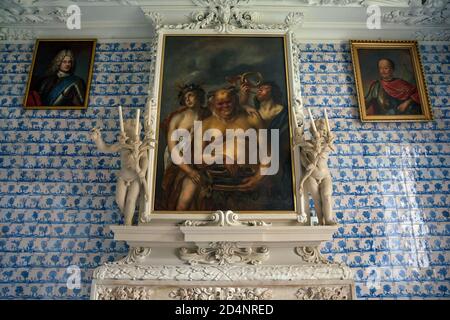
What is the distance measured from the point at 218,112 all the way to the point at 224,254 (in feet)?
7.63

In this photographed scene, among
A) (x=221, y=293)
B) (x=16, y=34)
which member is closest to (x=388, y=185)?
(x=221, y=293)

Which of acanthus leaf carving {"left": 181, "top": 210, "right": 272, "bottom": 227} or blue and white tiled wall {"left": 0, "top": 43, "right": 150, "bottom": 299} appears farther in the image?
blue and white tiled wall {"left": 0, "top": 43, "right": 150, "bottom": 299}

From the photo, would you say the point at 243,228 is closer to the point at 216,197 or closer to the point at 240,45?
the point at 216,197

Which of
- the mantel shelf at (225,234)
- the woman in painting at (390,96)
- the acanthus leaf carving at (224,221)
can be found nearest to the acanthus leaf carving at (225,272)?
the mantel shelf at (225,234)

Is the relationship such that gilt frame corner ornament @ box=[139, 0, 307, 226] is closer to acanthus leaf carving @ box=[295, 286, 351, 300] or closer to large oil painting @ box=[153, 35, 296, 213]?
large oil painting @ box=[153, 35, 296, 213]

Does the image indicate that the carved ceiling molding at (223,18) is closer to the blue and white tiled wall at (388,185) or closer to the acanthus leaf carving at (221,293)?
the blue and white tiled wall at (388,185)

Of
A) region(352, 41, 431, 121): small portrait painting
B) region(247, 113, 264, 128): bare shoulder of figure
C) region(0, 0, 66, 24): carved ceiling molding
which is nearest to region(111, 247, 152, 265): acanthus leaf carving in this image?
region(247, 113, 264, 128): bare shoulder of figure

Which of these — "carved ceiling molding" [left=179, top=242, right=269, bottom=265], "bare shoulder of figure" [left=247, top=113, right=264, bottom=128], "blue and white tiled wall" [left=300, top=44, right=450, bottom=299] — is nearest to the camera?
"carved ceiling molding" [left=179, top=242, right=269, bottom=265]

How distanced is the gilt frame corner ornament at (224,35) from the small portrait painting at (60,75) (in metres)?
1.46

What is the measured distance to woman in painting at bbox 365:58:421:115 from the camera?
6.48 meters

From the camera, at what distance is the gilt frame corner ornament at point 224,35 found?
522cm

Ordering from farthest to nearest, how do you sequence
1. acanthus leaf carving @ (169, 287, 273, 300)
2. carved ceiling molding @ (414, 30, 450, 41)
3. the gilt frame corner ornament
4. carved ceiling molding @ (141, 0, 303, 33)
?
carved ceiling molding @ (414, 30, 450, 41), carved ceiling molding @ (141, 0, 303, 33), the gilt frame corner ornament, acanthus leaf carving @ (169, 287, 273, 300)

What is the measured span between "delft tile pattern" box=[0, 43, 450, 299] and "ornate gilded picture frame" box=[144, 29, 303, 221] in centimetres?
77

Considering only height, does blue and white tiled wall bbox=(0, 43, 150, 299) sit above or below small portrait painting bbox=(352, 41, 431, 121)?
below
